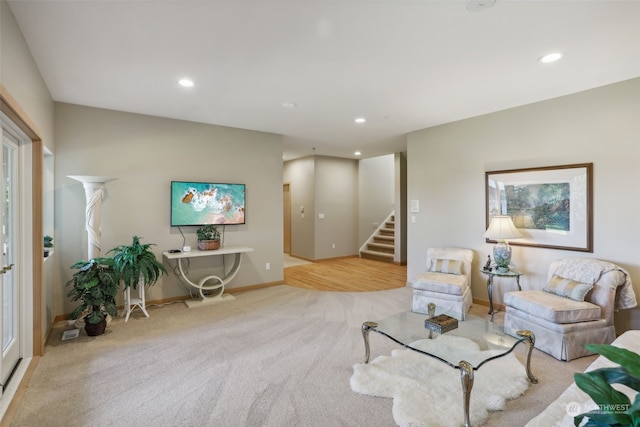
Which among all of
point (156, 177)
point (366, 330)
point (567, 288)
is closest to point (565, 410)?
point (366, 330)

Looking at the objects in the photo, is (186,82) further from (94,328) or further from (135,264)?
(94,328)

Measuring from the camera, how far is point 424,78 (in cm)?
303

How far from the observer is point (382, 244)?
812 centimetres

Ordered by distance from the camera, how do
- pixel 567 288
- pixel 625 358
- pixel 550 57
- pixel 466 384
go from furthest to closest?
pixel 567 288 < pixel 550 57 < pixel 466 384 < pixel 625 358

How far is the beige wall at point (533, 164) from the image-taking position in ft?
10.3

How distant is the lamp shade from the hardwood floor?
77.8 inches

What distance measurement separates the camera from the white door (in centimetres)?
241

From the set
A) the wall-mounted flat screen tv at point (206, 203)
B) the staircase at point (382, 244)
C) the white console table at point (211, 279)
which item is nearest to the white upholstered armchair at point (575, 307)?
the white console table at point (211, 279)

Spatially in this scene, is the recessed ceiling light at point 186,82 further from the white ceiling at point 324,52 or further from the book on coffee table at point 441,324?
the book on coffee table at point 441,324

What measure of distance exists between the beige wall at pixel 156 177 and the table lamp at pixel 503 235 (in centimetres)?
324

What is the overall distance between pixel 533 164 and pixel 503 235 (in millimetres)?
960

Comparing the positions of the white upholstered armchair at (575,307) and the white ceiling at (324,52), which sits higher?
the white ceiling at (324,52)

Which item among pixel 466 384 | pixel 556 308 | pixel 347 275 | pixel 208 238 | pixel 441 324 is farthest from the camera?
pixel 347 275

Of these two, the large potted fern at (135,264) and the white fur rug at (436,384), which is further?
the large potted fern at (135,264)
